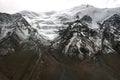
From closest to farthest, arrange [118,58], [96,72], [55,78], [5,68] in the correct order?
[55,78] < [96,72] < [5,68] < [118,58]

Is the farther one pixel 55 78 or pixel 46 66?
pixel 46 66

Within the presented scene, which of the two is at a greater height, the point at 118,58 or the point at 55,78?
→ the point at 55,78

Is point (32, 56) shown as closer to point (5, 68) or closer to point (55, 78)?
point (5, 68)

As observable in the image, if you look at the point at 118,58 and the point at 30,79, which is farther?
the point at 118,58

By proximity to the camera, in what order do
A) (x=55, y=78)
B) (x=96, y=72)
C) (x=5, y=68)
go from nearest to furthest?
(x=55, y=78) → (x=96, y=72) → (x=5, y=68)

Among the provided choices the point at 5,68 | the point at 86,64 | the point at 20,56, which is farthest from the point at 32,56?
the point at 86,64

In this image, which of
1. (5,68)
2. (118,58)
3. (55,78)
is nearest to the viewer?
(55,78)

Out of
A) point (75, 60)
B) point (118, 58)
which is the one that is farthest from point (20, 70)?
point (118, 58)

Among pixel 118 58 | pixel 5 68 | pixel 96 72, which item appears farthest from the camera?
pixel 118 58

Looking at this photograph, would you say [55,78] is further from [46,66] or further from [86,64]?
[86,64]
